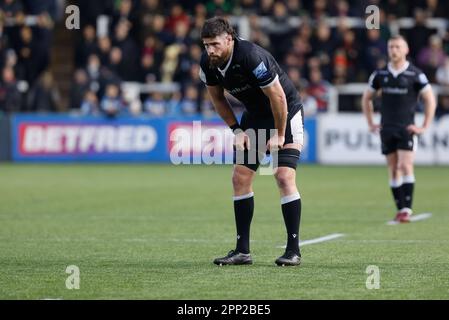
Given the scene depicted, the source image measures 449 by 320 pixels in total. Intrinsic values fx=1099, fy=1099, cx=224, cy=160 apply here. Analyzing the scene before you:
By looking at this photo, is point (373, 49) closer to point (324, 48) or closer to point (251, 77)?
point (324, 48)

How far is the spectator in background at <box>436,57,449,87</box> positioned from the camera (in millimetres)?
25547

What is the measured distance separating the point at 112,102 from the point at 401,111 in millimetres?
12165

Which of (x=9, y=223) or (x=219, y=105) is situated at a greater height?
(x=219, y=105)

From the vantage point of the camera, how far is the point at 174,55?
2666cm

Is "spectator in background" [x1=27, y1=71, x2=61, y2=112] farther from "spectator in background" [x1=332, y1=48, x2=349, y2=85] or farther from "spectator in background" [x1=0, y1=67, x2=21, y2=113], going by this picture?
"spectator in background" [x1=332, y1=48, x2=349, y2=85]

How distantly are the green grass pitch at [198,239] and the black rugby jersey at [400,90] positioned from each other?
1293 millimetres

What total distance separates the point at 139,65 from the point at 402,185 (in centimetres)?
1418

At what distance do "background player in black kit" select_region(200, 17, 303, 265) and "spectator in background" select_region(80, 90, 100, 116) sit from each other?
16.3 m

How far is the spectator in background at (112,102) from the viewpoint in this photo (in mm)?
25062

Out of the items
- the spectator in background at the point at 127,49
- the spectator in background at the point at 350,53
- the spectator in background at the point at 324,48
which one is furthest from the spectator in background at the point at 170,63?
the spectator in background at the point at 350,53

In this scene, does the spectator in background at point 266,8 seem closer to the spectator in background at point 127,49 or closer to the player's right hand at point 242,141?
the spectator in background at point 127,49

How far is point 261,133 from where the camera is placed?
9281 mm

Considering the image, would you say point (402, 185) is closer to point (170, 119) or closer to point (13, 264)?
point (13, 264)
